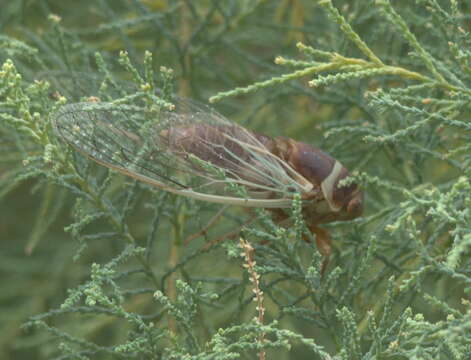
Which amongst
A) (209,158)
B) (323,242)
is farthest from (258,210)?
(323,242)

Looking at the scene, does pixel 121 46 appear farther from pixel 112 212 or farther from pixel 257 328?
pixel 257 328

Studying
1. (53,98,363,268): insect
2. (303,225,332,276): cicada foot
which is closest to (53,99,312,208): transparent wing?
(53,98,363,268): insect

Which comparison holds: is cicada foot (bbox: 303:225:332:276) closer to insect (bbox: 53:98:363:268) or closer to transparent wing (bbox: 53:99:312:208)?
insect (bbox: 53:98:363:268)

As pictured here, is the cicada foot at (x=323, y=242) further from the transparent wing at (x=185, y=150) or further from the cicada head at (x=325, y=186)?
the transparent wing at (x=185, y=150)

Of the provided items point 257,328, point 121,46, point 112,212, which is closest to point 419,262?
point 257,328

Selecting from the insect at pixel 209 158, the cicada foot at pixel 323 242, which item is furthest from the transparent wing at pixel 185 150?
the cicada foot at pixel 323 242

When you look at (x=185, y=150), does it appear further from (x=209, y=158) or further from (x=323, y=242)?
(x=323, y=242)
